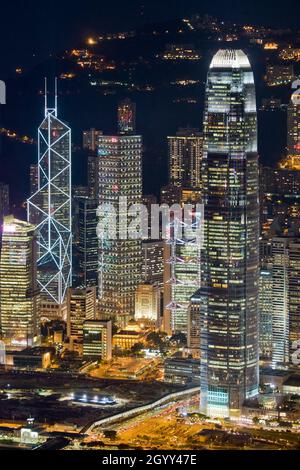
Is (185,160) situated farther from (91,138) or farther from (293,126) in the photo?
(293,126)

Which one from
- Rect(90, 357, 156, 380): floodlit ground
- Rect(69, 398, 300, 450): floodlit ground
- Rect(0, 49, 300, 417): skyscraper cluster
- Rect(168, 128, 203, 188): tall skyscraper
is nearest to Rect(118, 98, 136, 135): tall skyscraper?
Rect(0, 49, 300, 417): skyscraper cluster

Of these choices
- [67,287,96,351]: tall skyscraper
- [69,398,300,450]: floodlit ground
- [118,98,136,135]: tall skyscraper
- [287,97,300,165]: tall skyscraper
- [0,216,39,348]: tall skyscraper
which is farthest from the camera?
[287,97,300,165]: tall skyscraper

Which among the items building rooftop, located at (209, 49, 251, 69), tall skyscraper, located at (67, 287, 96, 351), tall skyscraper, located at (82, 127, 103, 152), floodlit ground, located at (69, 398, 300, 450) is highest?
building rooftop, located at (209, 49, 251, 69)

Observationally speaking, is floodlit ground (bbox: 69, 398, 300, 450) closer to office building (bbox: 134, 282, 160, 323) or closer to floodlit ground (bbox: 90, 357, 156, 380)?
floodlit ground (bbox: 90, 357, 156, 380)

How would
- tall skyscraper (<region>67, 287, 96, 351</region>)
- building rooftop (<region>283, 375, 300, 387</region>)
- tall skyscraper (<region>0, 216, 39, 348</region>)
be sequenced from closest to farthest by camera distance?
building rooftop (<region>283, 375, 300, 387</region>) < tall skyscraper (<region>67, 287, 96, 351</region>) < tall skyscraper (<region>0, 216, 39, 348</region>)

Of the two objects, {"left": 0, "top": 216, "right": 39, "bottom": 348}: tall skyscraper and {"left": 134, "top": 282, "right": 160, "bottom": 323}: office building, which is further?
{"left": 134, "top": 282, "right": 160, "bottom": 323}: office building

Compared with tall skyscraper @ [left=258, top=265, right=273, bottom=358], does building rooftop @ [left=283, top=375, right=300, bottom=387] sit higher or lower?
lower

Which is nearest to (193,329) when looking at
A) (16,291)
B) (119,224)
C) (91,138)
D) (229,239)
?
(229,239)
